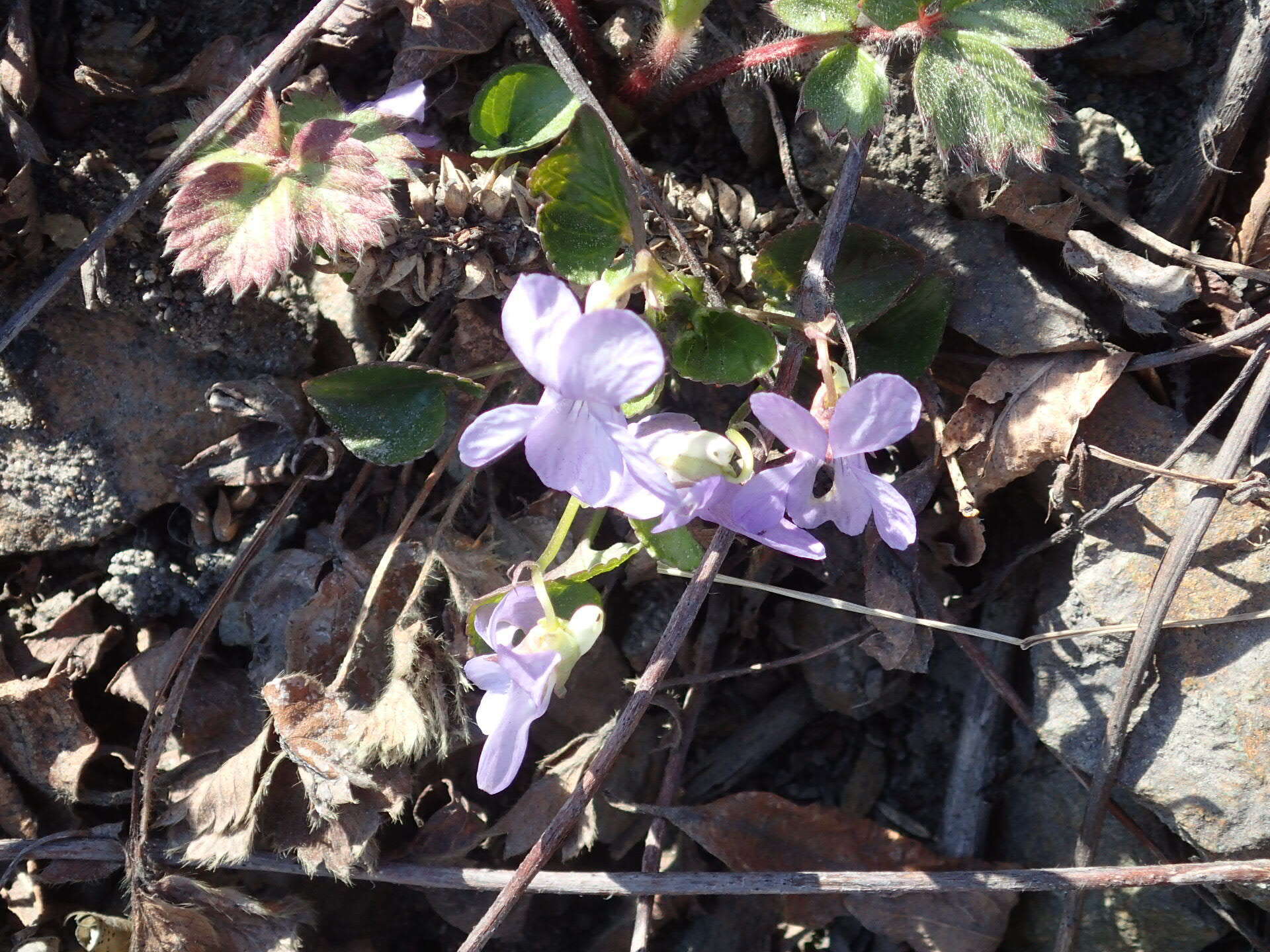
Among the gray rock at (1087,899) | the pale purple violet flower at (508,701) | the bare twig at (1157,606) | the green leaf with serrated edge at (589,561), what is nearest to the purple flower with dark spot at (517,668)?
the pale purple violet flower at (508,701)

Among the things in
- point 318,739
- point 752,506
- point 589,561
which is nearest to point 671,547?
point 589,561

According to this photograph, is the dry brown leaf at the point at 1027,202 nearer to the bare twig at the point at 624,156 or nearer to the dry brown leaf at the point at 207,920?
the bare twig at the point at 624,156

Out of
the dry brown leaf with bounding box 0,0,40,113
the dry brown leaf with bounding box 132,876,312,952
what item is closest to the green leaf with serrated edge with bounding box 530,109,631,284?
the dry brown leaf with bounding box 0,0,40,113

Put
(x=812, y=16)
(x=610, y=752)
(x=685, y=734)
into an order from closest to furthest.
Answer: (x=610, y=752)
(x=812, y=16)
(x=685, y=734)

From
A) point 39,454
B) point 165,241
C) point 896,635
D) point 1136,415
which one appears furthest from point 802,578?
point 39,454

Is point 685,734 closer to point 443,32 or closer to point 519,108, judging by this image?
point 519,108
